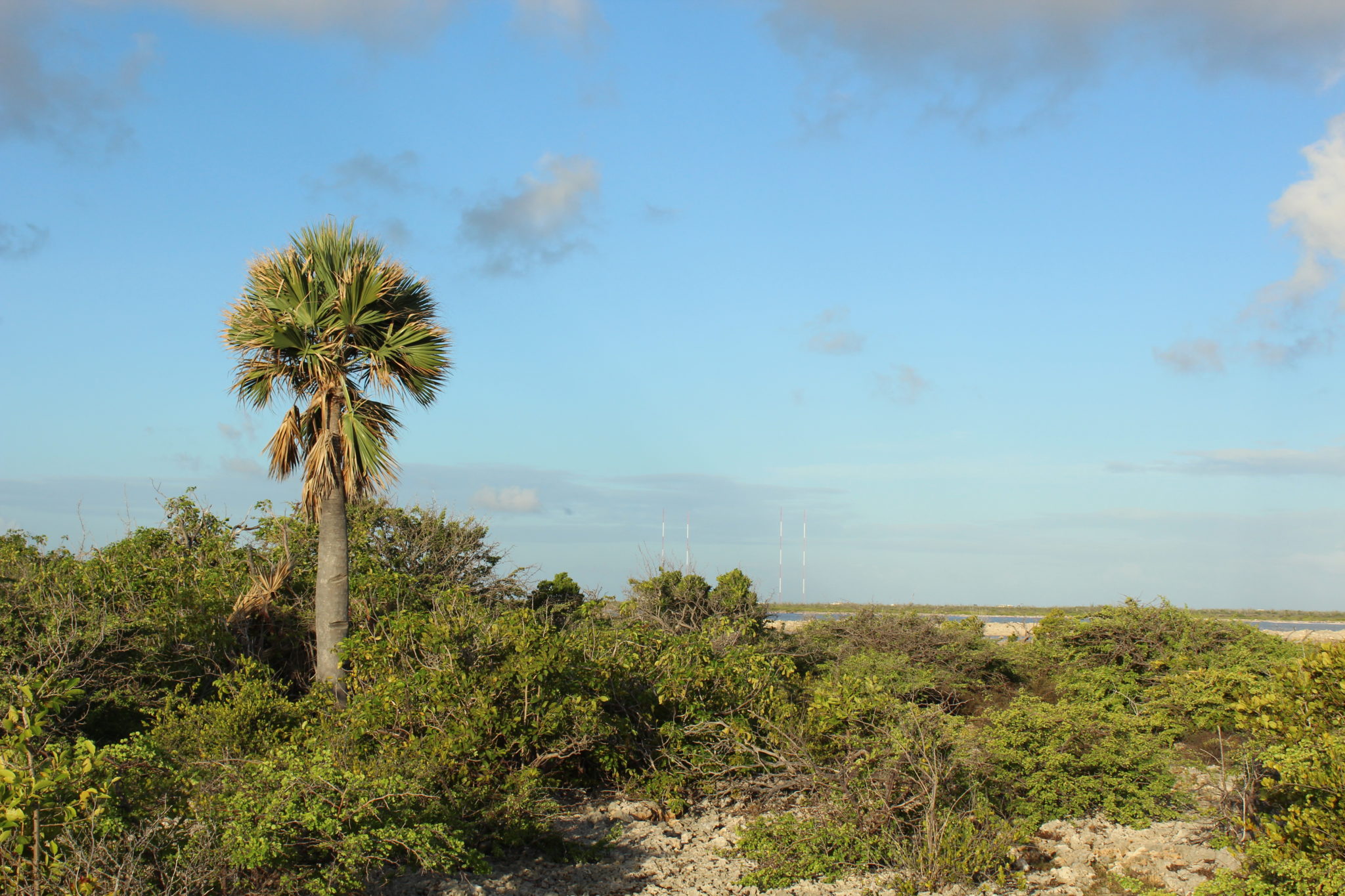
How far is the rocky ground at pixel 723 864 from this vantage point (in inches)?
324

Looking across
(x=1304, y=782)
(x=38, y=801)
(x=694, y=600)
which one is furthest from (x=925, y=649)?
(x=38, y=801)

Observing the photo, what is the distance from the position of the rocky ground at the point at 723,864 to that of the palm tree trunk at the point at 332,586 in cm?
434

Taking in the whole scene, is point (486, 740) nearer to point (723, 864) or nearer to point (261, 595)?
point (723, 864)

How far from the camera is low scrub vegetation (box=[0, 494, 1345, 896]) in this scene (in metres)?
6.36

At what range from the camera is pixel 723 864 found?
891cm

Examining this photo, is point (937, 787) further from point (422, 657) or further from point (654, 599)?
point (654, 599)

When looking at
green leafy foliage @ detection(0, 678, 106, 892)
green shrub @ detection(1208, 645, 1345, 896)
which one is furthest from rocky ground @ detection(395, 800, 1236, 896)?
green leafy foliage @ detection(0, 678, 106, 892)

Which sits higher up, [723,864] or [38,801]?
[38,801]

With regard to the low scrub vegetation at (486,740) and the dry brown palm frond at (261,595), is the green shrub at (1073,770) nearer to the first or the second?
the low scrub vegetation at (486,740)

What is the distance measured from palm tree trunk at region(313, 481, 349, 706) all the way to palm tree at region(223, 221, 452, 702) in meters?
0.01

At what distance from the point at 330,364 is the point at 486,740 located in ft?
19.8

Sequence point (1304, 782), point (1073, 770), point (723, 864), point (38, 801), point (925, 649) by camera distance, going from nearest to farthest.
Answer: point (38, 801)
point (1304, 782)
point (723, 864)
point (1073, 770)
point (925, 649)

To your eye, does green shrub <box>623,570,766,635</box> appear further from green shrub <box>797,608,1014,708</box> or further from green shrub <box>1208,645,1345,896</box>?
green shrub <box>1208,645,1345,896</box>

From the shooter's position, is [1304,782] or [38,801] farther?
[1304,782]
